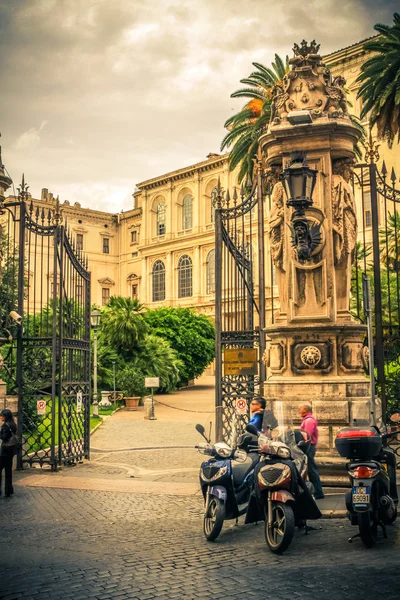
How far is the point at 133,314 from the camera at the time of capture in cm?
3547

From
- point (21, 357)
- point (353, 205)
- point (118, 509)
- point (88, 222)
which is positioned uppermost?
point (88, 222)

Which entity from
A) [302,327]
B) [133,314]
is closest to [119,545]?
[302,327]

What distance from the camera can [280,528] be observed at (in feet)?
22.6

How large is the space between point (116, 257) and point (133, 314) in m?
40.4

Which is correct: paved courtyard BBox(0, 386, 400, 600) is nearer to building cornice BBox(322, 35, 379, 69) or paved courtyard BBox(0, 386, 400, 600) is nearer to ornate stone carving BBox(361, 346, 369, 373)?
ornate stone carving BBox(361, 346, 369, 373)

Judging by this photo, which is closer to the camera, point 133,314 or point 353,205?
point 353,205

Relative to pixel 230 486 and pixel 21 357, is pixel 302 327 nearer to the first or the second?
pixel 230 486

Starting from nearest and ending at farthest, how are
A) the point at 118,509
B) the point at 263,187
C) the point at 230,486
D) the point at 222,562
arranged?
the point at 222,562
the point at 230,486
the point at 118,509
the point at 263,187

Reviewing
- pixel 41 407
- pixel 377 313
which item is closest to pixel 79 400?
pixel 41 407

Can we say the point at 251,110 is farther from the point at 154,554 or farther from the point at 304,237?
the point at 154,554

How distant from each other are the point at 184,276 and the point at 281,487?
5874 centimetres

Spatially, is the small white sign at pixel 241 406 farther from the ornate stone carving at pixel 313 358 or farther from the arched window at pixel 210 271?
the arched window at pixel 210 271

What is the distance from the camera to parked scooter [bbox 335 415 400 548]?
688 cm

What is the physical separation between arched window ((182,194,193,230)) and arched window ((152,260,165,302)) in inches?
193
